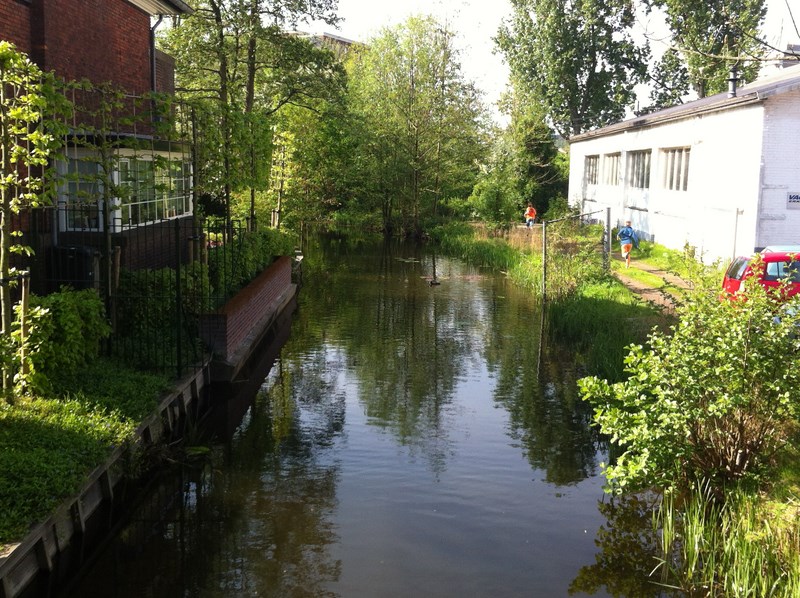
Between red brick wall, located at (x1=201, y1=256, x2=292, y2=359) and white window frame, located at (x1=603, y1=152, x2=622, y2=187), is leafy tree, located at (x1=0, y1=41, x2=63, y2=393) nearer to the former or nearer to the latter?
red brick wall, located at (x1=201, y1=256, x2=292, y2=359)

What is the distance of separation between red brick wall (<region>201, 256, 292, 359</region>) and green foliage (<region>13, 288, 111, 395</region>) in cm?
310

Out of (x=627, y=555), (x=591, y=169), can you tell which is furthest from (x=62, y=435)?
(x=591, y=169)

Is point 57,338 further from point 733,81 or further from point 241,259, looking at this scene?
point 733,81

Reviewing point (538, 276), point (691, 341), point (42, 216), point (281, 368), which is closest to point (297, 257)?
point (538, 276)

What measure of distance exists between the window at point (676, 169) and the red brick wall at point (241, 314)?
15015 mm

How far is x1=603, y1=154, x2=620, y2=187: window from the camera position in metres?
38.0

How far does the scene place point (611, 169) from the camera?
3900cm

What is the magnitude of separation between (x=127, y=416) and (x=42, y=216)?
5655 millimetres

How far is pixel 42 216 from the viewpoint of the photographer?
44.7ft

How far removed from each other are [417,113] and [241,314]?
95.8 ft

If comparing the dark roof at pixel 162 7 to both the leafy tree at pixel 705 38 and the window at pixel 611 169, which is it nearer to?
the leafy tree at pixel 705 38

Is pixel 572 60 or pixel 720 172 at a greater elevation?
pixel 572 60

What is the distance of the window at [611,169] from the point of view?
38.0 metres

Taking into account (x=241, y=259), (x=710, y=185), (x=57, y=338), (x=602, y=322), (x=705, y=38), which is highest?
(x=705, y=38)
